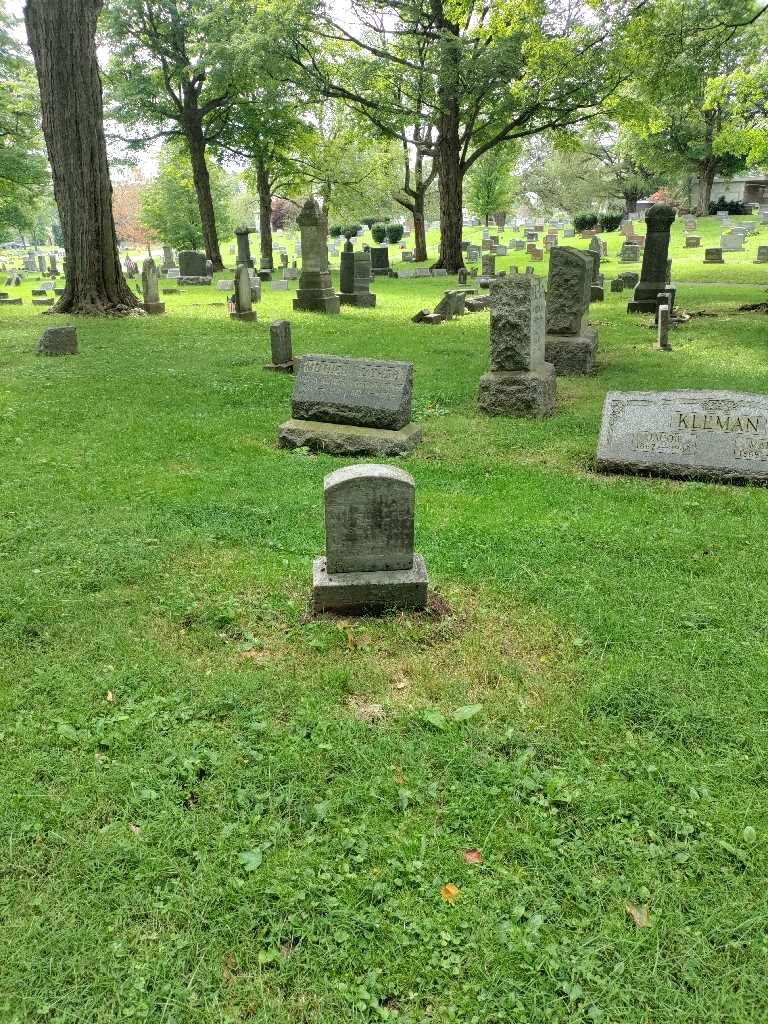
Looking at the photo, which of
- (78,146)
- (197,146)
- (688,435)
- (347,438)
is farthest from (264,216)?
(688,435)

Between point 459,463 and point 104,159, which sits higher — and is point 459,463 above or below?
below

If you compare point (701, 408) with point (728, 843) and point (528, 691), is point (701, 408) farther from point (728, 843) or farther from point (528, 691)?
point (728, 843)

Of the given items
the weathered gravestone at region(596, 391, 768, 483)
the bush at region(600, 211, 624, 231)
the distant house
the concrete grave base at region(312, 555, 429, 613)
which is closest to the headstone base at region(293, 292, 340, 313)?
the weathered gravestone at region(596, 391, 768, 483)

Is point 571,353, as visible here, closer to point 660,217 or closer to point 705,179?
point 660,217

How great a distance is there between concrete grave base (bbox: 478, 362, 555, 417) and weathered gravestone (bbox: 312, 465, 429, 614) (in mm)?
5110

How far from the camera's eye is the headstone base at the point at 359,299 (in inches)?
790

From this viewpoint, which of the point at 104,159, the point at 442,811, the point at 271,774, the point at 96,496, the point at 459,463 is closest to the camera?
the point at 442,811

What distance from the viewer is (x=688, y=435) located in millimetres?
6656

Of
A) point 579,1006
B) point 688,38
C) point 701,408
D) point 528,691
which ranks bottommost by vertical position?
point 579,1006

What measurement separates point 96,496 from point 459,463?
364 centimetres

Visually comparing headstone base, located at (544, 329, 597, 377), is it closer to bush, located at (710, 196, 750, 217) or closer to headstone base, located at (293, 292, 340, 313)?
headstone base, located at (293, 292, 340, 313)

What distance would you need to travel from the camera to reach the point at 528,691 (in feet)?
12.5

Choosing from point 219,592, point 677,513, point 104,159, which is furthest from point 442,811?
point 104,159

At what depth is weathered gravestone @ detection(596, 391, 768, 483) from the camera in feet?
21.2
